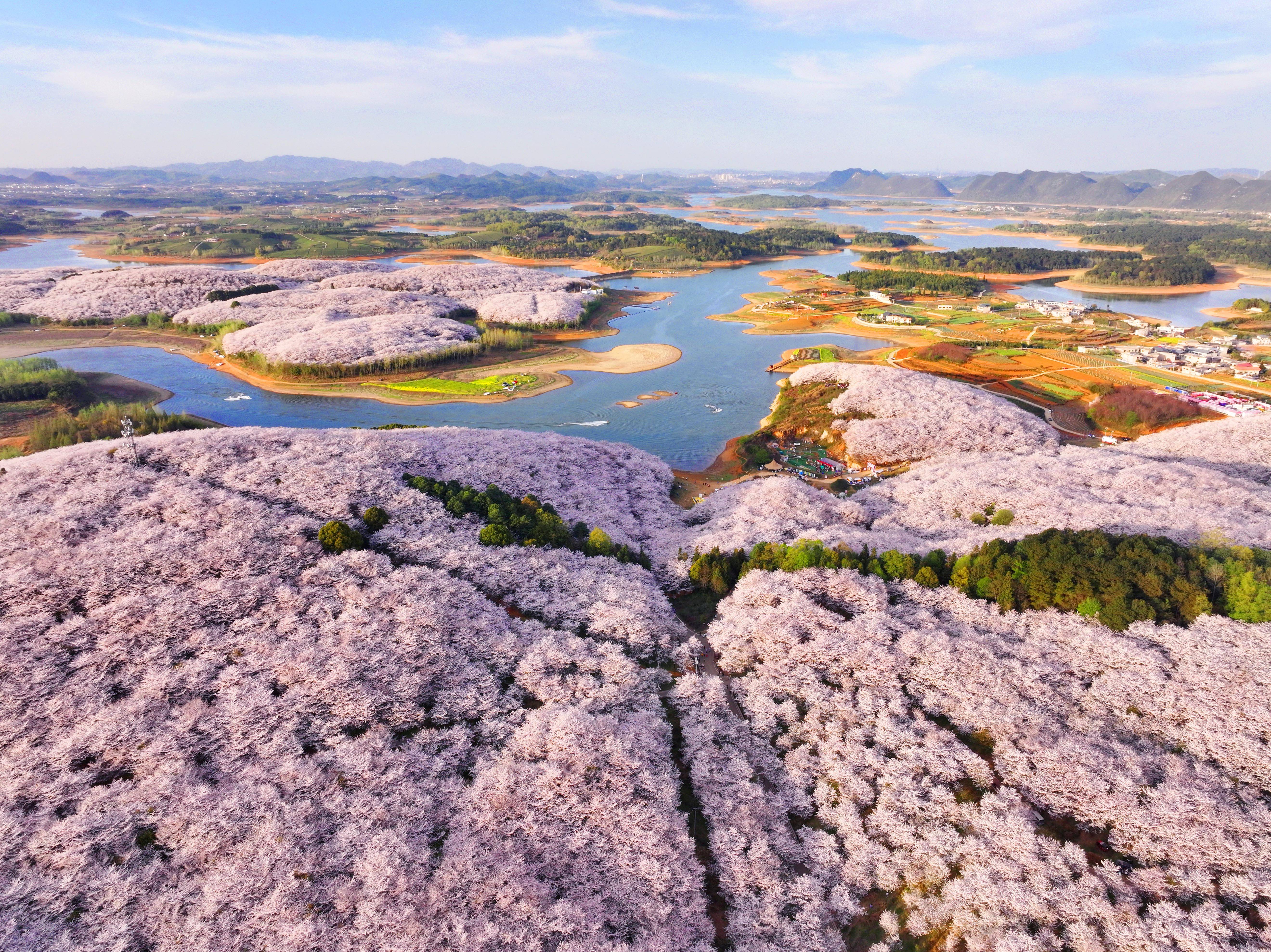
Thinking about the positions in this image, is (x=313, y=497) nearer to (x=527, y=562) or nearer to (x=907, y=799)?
(x=527, y=562)

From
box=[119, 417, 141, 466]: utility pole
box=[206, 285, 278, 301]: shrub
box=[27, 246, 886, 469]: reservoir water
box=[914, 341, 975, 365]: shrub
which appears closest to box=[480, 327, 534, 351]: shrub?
box=[27, 246, 886, 469]: reservoir water

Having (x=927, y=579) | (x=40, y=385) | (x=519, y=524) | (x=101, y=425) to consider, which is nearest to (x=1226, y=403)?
(x=927, y=579)

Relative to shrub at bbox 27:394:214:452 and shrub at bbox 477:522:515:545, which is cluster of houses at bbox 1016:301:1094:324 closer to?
shrub at bbox 477:522:515:545

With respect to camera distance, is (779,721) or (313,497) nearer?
(779,721)

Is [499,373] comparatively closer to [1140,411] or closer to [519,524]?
[519,524]

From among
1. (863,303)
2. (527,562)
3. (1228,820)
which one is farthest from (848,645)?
(863,303)

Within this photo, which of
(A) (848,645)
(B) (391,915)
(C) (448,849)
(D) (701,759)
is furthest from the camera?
(A) (848,645)

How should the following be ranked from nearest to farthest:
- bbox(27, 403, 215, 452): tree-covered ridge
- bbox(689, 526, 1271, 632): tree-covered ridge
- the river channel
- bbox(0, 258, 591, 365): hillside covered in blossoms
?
bbox(689, 526, 1271, 632): tree-covered ridge → bbox(27, 403, 215, 452): tree-covered ridge → the river channel → bbox(0, 258, 591, 365): hillside covered in blossoms
